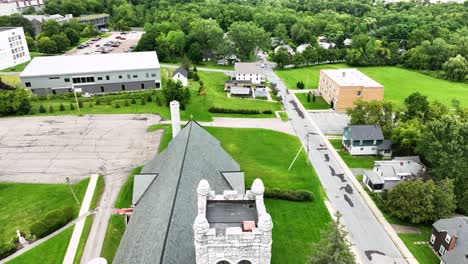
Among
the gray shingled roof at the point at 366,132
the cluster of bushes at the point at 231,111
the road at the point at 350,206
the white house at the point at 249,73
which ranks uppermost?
the white house at the point at 249,73

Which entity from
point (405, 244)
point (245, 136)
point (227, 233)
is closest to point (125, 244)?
point (227, 233)

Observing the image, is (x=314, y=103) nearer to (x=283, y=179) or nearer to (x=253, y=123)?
(x=253, y=123)

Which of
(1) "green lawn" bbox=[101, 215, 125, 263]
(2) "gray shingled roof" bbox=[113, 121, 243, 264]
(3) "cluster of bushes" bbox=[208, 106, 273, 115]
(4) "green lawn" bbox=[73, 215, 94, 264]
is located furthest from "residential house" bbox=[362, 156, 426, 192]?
(4) "green lawn" bbox=[73, 215, 94, 264]

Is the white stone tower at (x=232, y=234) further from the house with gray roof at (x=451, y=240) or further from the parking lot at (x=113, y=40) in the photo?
the parking lot at (x=113, y=40)

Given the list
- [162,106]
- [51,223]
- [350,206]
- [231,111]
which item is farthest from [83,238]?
[231,111]

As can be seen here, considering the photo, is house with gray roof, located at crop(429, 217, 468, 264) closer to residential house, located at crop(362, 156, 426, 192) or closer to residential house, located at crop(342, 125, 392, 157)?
residential house, located at crop(362, 156, 426, 192)

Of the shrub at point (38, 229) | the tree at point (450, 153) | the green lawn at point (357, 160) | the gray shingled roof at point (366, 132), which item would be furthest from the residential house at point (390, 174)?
the shrub at point (38, 229)
